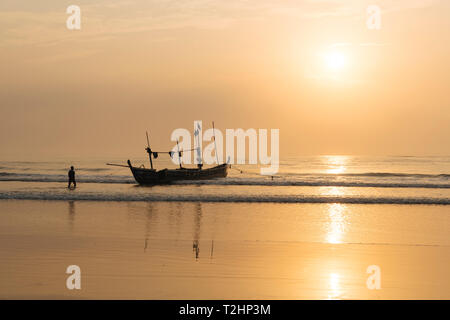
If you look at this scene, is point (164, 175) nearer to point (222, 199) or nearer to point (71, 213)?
point (222, 199)

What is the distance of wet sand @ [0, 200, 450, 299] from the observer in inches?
375

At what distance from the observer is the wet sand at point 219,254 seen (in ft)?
31.2

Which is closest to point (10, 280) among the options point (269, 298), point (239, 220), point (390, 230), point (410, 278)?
point (269, 298)

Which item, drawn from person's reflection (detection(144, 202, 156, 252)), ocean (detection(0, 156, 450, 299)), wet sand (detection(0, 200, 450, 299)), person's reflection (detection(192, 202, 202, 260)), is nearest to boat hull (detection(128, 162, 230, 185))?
person's reflection (detection(192, 202, 202, 260))

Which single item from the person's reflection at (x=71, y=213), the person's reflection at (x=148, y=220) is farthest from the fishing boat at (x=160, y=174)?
the person's reflection at (x=148, y=220)

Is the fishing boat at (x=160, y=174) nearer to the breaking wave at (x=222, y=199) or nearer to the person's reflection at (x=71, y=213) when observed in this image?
the breaking wave at (x=222, y=199)

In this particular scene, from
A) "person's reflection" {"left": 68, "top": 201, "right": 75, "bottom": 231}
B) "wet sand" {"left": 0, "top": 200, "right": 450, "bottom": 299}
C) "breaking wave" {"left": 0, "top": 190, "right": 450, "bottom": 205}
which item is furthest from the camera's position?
"breaking wave" {"left": 0, "top": 190, "right": 450, "bottom": 205}

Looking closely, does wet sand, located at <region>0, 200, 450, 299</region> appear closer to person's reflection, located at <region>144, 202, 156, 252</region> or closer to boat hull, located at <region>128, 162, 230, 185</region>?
person's reflection, located at <region>144, 202, 156, 252</region>

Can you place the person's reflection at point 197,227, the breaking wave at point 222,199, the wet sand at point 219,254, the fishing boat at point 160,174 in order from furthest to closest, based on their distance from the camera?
the fishing boat at point 160,174 < the breaking wave at point 222,199 < the person's reflection at point 197,227 < the wet sand at point 219,254

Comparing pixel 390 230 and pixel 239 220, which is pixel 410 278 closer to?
pixel 390 230

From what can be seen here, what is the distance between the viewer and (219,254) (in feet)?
42.0
